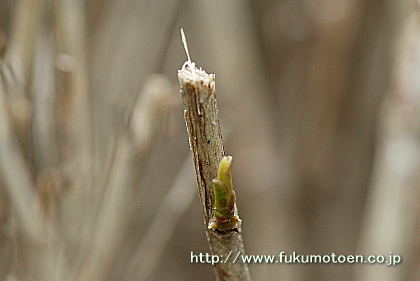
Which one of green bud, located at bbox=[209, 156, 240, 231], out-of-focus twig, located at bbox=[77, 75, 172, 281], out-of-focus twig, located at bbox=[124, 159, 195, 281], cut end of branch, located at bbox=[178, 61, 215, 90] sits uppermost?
cut end of branch, located at bbox=[178, 61, 215, 90]

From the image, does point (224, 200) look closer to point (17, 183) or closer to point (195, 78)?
point (195, 78)

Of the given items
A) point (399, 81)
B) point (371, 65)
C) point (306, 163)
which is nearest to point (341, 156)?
point (306, 163)

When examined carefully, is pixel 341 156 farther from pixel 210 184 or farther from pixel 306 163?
pixel 210 184

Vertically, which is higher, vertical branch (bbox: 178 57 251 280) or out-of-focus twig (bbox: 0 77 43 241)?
vertical branch (bbox: 178 57 251 280)

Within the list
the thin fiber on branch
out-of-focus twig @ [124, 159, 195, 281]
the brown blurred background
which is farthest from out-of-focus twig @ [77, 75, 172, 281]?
the thin fiber on branch

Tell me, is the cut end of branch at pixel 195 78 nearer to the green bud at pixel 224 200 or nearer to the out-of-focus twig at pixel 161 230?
the green bud at pixel 224 200

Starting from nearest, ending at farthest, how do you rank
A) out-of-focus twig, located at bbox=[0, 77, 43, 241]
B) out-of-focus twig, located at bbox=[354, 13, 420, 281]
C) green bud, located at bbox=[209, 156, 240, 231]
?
green bud, located at bbox=[209, 156, 240, 231] < out-of-focus twig, located at bbox=[0, 77, 43, 241] < out-of-focus twig, located at bbox=[354, 13, 420, 281]

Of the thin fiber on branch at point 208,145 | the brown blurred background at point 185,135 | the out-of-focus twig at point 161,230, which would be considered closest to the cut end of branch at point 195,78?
the thin fiber on branch at point 208,145

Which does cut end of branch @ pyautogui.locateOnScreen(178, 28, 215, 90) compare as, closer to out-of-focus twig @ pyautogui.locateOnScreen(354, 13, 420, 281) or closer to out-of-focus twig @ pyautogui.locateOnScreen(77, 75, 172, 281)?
out-of-focus twig @ pyautogui.locateOnScreen(77, 75, 172, 281)
